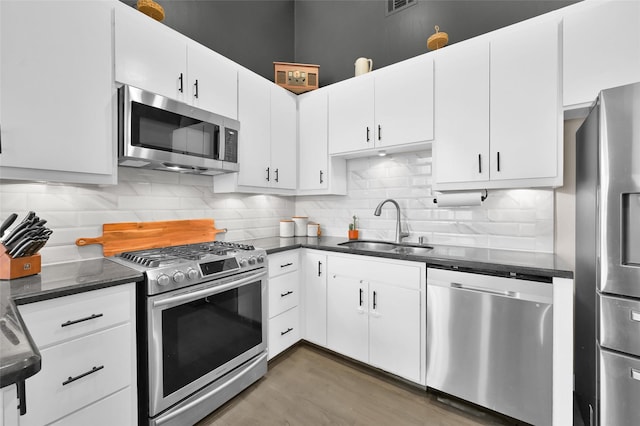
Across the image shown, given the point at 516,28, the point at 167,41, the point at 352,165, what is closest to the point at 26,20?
the point at 167,41

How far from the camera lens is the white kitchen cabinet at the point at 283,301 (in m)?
2.35

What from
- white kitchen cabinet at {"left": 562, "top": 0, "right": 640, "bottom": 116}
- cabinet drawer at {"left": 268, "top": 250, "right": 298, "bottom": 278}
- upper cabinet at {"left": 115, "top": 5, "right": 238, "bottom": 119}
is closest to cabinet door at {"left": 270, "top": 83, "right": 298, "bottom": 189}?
upper cabinet at {"left": 115, "top": 5, "right": 238, "bottom": 119}

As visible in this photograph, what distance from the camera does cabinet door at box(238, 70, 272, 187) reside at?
2.47 meters

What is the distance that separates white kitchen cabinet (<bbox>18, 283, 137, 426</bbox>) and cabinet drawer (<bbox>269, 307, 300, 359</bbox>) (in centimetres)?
104

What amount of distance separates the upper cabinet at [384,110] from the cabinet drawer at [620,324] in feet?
4.80

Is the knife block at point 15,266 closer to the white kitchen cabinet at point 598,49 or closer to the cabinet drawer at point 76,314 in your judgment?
the cabinet drawer at point 76,314

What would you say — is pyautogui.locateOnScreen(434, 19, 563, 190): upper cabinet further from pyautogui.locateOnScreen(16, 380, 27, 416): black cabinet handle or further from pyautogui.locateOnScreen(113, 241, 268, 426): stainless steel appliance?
pyautogui.locateOnScreen(16, 380, 27, 416): black cabinet handle

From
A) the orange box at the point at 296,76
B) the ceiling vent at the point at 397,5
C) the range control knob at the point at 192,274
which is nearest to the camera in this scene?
the range control knob at the point at 192,274

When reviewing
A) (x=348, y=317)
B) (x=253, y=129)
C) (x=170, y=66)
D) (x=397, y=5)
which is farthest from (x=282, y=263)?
(x=397, y=5)

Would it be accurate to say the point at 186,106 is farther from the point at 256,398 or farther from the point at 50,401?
the point at 256,398

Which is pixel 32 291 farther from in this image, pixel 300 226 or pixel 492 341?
pixel 492 341

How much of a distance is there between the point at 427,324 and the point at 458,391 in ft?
1.44

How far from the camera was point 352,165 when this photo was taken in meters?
3.04

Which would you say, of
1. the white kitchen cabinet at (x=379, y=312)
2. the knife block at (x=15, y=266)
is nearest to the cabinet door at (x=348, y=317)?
the white kitchen cabinet at (x=379, y=312)
